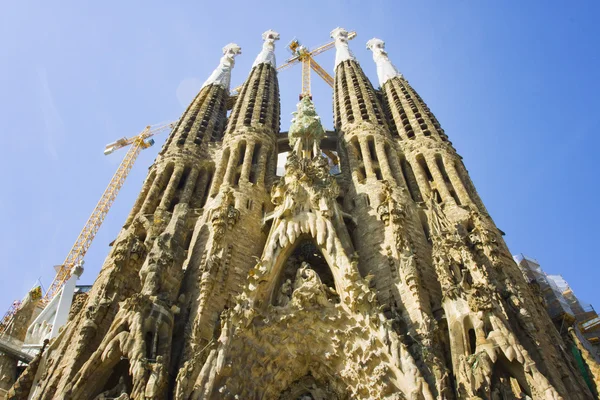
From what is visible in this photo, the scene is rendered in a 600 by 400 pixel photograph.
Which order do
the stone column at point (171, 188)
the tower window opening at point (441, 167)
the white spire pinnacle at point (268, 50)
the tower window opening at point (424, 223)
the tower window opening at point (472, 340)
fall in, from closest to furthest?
the tower window opening at point (472, 340)
the tower window opening at point (424, 223)
the stone column at point (171, 188)
the tower window opening at point (441, 167)
the white spire pinnacle at point (268, 50)

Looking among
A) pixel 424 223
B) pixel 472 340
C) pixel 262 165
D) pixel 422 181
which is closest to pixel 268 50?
pixel 262 165

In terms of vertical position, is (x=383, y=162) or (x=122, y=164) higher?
(x=122, y=164)

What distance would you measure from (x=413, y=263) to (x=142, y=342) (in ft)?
23.6

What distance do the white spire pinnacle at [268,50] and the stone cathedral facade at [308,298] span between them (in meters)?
12.1

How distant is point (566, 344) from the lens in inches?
532

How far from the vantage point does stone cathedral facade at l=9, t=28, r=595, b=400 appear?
10.3m

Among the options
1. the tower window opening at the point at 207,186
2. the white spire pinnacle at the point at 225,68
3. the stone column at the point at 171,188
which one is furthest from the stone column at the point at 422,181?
the white spire pinnacle at the point at 225,68

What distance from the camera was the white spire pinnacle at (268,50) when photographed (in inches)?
1209

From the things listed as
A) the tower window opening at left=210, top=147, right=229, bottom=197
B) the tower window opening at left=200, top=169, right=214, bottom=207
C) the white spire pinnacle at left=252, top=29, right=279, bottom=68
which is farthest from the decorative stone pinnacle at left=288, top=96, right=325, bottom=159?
the white spire pinnacle at left=252, top=29, right=279, bottom=68

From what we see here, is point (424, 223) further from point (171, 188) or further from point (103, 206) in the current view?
point (103, 206)

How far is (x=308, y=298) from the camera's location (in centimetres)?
1194

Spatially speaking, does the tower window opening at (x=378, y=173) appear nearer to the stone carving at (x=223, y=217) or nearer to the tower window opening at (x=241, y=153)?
the tower window opening at (x=241, y=153)

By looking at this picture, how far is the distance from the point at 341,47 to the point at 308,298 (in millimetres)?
24313

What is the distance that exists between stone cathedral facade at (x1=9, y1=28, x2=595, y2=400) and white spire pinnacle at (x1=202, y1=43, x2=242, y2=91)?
9.01 m
